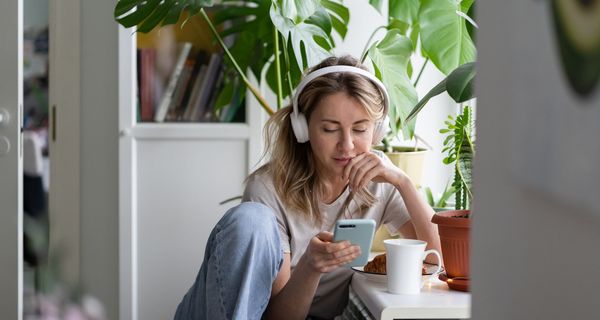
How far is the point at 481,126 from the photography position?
784 mm

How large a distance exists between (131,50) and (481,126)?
214cm

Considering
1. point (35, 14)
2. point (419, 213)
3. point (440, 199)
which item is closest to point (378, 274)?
point (419, 213)

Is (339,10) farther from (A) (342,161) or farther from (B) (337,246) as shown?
(B) (337,246)

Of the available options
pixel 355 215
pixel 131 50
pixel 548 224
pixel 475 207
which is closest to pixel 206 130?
pixel 131 50

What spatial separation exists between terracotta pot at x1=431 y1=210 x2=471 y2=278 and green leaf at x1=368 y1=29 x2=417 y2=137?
501 millimetres

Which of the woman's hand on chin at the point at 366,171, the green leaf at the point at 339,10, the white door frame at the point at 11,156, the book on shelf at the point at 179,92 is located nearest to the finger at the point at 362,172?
the woman's hand on chin at the point at 366,171

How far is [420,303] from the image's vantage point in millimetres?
1542

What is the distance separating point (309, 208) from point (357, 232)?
0.39 m

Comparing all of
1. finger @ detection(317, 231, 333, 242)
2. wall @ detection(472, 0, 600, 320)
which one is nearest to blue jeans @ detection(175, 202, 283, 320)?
finger @ detection(317, 231, 333, 242)

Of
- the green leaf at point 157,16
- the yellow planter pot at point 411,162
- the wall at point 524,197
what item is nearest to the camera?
the wall at point 524,197

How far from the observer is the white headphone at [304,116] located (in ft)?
6.30

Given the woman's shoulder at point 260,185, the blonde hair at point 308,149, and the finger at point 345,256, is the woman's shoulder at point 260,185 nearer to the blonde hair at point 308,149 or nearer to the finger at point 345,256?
the blonde hair at point 308,149

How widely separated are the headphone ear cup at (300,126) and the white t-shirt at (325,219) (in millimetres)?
134

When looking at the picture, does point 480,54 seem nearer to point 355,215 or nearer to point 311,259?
point 311,259
